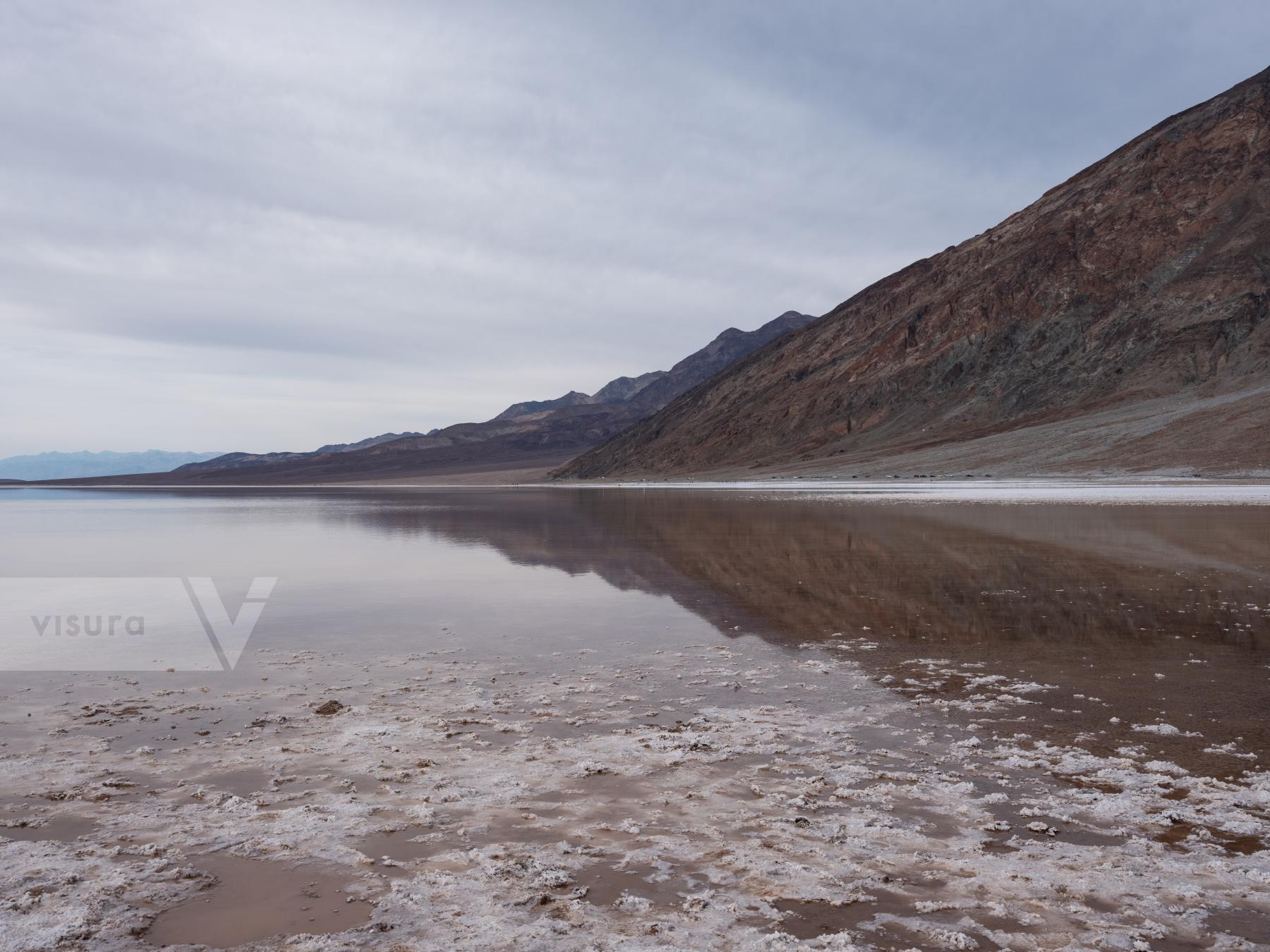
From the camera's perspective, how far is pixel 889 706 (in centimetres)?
732

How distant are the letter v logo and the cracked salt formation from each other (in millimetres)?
2562

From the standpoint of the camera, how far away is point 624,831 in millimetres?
4836

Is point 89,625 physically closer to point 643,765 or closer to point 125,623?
point 125,623

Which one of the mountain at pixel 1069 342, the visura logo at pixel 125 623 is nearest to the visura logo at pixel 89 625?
the visura logo at pixel 125 623

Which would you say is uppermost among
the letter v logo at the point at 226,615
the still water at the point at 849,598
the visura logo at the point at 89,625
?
the visura logo at the point at 89,625

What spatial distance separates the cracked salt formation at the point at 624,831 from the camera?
3.87 meters

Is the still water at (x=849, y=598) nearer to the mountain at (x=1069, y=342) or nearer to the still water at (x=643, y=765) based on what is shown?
the still water at (x=643, y=765)

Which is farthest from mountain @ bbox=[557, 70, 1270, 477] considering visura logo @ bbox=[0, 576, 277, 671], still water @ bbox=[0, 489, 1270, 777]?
visura logo @ bbox=[0, 576, 277, 671]

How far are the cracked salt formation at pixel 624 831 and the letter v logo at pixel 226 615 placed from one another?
2.56 m

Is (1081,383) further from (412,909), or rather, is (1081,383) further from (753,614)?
(412,909)

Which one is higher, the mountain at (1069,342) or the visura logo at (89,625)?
the mountain at (1069,342)

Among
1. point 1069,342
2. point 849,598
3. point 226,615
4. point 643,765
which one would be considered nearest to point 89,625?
point 226,615

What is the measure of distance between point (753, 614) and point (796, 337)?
13376 cm

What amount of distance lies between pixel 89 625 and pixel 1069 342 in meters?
108
